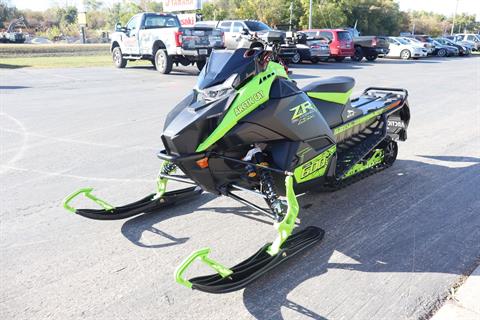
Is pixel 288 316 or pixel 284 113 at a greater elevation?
pixel 284 113

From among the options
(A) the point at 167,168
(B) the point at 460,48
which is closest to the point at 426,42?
(B) the point at 460,48

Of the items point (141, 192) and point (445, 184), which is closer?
point (141, 192)

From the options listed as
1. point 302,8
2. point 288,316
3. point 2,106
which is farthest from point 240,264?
point 302,8

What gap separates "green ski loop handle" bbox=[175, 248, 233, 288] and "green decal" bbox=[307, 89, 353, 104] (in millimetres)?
2170

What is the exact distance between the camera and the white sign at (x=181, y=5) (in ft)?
114

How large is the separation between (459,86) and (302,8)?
4061 centimetres

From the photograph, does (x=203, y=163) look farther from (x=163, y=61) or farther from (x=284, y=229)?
(x=163, y=61)

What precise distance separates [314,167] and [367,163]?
1.26 meters

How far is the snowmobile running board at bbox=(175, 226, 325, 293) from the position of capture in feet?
9.09

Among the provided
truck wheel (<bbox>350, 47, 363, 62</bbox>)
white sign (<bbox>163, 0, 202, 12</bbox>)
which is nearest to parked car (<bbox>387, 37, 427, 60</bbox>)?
truck wheel (<bbox>350, 47, 363, 62</bbox>)

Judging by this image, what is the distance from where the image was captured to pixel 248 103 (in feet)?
11.1

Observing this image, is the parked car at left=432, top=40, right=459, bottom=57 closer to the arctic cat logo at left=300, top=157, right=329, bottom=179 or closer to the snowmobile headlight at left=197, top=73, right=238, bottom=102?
the arctic cat logo at left=300, top=157, right=329, bottom=179

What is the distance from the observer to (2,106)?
933 centimetres

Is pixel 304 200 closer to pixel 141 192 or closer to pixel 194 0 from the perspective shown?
pixel 141 192
